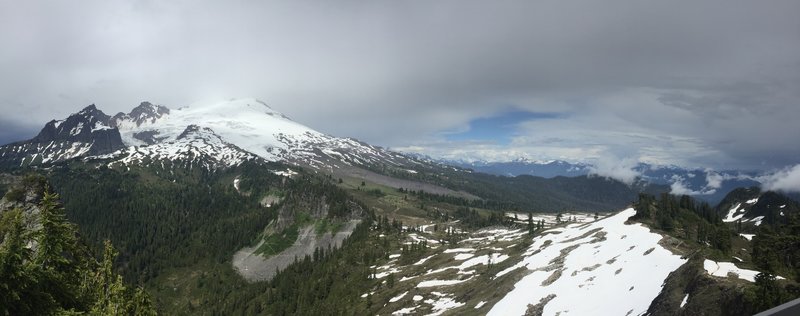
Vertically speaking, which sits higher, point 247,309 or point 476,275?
point 476,275

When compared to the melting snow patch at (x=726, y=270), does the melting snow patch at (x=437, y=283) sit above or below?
below

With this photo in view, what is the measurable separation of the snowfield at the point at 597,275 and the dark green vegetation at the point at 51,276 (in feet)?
136

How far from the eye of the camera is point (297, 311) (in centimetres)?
14300

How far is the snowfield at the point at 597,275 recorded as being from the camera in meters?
45.3

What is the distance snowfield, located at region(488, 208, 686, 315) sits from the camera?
45.3m

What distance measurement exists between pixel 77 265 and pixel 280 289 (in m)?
159

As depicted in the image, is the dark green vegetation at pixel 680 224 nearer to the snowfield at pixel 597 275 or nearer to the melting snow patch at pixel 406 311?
the snowfield at pixel 597 275

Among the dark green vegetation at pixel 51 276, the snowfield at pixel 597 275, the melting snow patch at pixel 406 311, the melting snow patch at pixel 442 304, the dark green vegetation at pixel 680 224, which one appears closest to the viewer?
the dark green vegetation at pixel 51 276

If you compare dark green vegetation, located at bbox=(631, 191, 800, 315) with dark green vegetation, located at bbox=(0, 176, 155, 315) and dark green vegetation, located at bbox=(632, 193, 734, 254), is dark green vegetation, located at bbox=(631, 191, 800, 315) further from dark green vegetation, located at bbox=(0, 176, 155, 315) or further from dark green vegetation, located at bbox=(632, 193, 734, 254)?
dark green vegetation, located at bbox=(0, 176, 155, 315)

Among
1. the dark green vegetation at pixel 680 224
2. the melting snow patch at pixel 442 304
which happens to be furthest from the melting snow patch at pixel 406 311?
the dark green vegetation at pixel 680 224

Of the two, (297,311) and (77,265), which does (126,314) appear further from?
(297,311)

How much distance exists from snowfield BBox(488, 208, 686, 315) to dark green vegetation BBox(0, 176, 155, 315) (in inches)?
1636

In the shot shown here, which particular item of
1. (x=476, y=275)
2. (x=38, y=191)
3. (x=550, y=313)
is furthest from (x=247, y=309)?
(x=550, y=313)

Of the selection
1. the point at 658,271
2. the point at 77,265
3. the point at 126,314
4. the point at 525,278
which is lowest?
the point at 525,278
